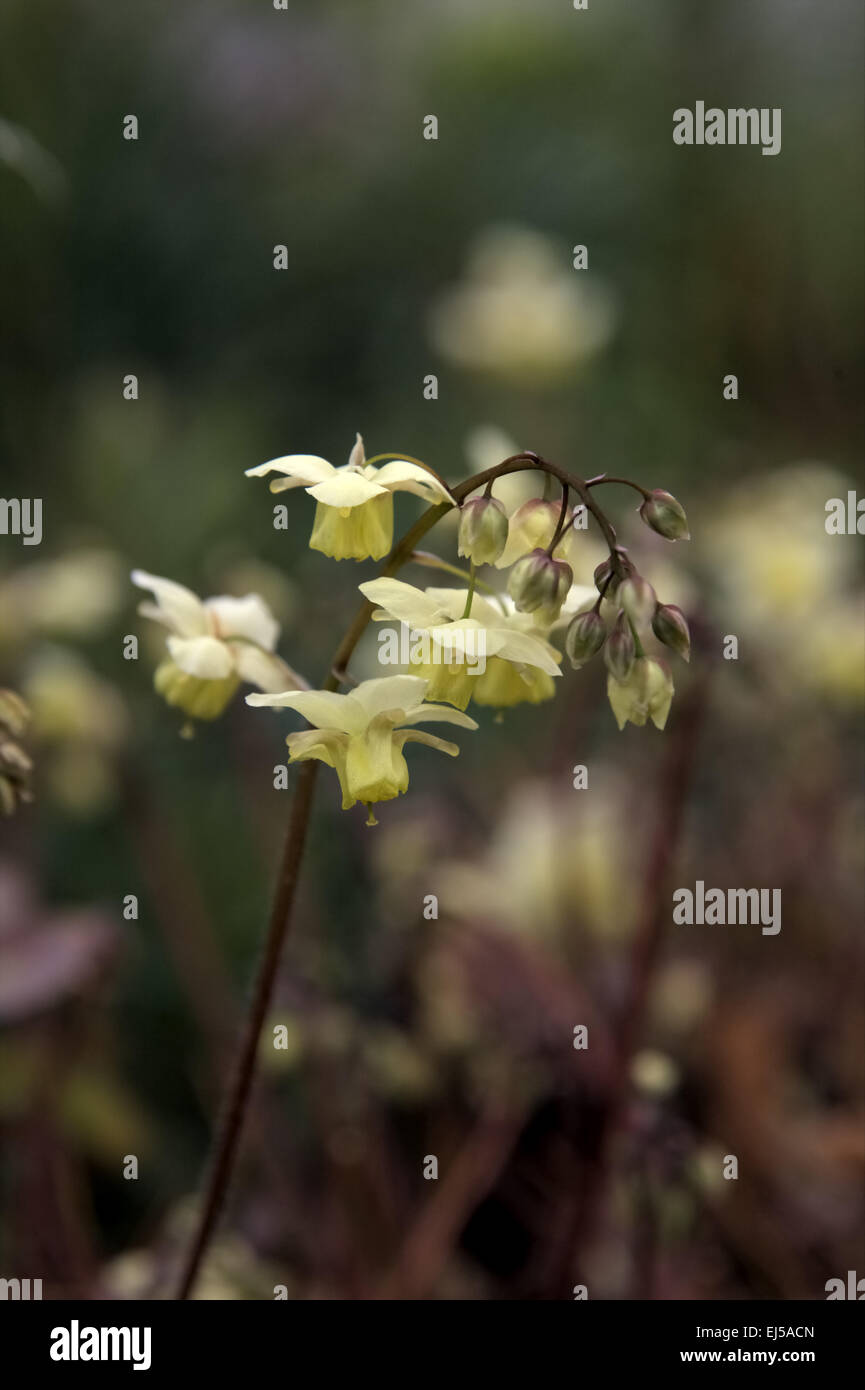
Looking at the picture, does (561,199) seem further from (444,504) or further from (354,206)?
(444,504)

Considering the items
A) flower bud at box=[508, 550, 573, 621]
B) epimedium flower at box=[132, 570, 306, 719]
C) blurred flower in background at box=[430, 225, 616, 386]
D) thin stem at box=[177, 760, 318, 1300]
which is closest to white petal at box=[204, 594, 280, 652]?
epimedium flower at box=[132, 570, 306, 719]

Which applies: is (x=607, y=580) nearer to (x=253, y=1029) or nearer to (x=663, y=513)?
(x=663, y=513)

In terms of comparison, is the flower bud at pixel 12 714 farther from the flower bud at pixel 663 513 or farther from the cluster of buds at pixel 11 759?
the flower bud at pixel 663 513

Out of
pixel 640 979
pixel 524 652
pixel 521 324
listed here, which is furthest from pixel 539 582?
pixel 521 324

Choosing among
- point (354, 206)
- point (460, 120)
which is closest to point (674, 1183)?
point (354, 206)

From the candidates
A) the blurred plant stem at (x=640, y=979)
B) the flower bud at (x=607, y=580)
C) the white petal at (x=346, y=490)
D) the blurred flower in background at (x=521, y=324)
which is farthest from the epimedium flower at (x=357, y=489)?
the blurred flower in background at (x=521, y=324)

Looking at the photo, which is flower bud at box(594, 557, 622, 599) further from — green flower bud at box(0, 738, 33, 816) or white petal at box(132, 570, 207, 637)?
green flower bud at box(0, 738, 33, 816)

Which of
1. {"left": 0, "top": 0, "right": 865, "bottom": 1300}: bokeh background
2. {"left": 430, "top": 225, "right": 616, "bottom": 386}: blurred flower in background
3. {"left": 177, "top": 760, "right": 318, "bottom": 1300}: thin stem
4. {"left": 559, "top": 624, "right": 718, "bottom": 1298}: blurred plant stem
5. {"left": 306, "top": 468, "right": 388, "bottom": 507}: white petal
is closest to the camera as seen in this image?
{"left": 306, "top": 468, "right": 388, "bottom": 507}: white petal
